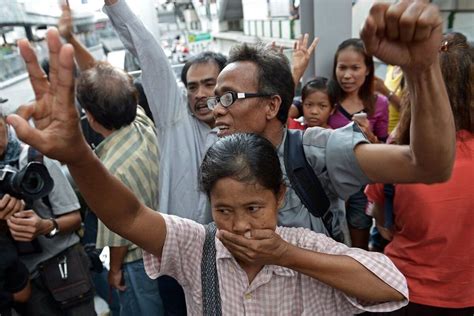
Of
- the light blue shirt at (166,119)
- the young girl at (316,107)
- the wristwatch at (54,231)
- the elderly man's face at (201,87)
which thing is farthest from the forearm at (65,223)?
the young girl at (316,107)

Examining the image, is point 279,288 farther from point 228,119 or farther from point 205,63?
point 205,63

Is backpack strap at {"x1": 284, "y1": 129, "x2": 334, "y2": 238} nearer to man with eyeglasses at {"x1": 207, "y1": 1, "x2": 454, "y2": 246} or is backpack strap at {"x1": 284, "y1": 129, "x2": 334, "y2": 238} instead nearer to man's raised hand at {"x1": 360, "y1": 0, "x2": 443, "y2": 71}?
man with eyeglasses at {"x1": 207, "y1": 1, "x2": 454, "y2": 246}

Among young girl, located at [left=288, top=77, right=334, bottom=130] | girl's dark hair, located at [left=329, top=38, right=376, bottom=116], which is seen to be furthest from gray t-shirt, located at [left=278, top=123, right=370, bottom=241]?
girl's dark hair, located at [left=329, top=38, right=376, bottom=116]

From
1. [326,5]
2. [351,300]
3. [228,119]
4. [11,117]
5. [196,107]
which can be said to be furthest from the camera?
[326,5]

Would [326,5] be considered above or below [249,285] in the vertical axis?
above

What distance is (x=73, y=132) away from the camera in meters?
0.71

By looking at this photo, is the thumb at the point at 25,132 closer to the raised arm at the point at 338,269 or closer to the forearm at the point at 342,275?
the raised arm at the point at 338,269

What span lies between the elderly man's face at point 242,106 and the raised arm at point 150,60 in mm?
355

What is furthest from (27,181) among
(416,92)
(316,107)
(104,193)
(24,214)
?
(316,107)

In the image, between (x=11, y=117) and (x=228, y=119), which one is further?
(x=228, y=119)

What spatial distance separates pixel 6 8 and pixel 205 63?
125cm

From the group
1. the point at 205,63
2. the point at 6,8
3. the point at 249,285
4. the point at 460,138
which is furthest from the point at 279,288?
the point at 6,8

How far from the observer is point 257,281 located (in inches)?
35.8

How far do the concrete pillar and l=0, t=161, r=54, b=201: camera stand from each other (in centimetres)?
174
